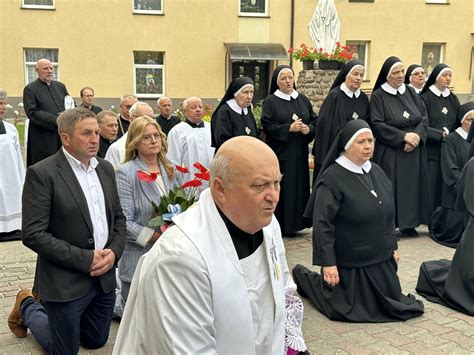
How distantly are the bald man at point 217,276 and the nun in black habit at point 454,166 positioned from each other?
586 cm

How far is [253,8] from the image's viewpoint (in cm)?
2402

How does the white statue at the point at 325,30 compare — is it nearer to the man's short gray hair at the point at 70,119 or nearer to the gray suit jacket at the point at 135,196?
the gray suit jacket at the point at 135,196

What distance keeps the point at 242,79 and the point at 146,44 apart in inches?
651

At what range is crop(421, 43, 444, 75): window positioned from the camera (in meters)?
26.3

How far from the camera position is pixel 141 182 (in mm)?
4621

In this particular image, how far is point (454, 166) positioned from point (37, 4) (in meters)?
19.0

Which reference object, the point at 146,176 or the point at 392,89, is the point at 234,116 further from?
the point at 146,176

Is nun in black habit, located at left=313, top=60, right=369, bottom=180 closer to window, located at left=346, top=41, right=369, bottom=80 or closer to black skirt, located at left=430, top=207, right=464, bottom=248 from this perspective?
black skirt, located at left=430, top=207, right=464, bottom=248

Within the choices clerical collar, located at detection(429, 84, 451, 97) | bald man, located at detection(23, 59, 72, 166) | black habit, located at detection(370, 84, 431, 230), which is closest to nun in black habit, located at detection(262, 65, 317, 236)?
black habit, located at detection(370, 84, 431, 230)

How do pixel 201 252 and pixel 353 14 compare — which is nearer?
pixel 201 252

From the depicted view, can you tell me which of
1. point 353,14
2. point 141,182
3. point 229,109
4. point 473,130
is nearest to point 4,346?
point 141,182

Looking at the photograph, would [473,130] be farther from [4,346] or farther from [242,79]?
[4,346]

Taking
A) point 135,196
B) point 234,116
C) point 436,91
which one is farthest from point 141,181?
point 436,91

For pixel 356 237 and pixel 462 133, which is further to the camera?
pixel 462 133
